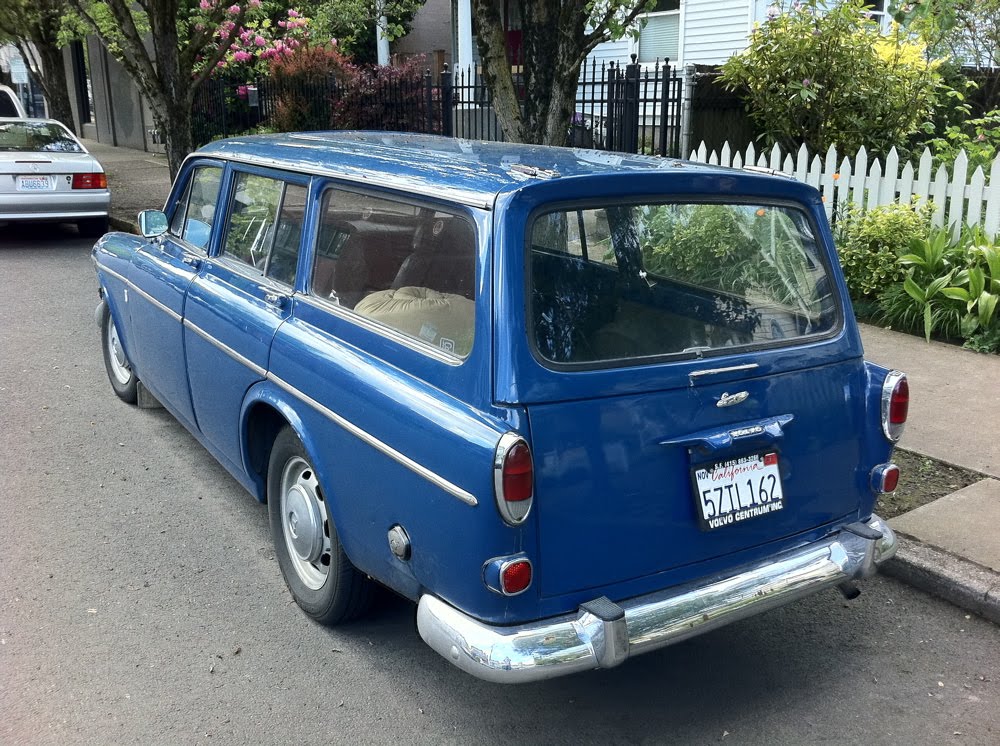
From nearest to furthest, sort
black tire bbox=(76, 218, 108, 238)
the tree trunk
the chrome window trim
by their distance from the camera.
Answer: the chrome window trim → black tire bbox=(76, 218, 108, 238) → the tree trunk

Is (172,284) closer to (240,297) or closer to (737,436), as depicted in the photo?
(240,297)

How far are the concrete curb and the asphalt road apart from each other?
0.17 feet

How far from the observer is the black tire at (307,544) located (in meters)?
3.49

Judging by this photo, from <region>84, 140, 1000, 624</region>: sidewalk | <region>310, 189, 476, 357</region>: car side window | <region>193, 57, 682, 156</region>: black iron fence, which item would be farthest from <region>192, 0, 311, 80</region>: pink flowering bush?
A: <region>310, 189, 476, 357</region>: car side window

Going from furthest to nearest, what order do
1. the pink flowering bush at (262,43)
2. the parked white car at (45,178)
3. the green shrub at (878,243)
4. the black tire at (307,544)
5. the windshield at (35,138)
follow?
the pink flowering bush at (262,43) → the windshield at (35,138) → the parked white car at (45,178) → the green shrub at (878,243) → the black tire at (307,544)

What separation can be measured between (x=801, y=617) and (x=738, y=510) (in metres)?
1.12

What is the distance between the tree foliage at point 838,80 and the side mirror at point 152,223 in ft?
21.1

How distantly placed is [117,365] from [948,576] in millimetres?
4997

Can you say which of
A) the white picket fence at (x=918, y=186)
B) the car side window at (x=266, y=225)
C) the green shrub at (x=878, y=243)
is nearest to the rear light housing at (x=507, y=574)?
the car side window at (x=266, y=225)

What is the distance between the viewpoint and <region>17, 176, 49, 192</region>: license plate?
1152 centimetres

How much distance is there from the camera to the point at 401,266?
10.9 ft

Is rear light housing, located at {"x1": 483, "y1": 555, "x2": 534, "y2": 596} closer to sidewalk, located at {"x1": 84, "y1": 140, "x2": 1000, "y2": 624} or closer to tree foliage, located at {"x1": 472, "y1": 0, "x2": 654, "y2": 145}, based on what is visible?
sidewalk, located at {"x1": 84, "y1": 140, "x2": 1000, "y2": 624}

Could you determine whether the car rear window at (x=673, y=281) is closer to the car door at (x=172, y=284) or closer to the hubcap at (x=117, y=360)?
the car door at (x=172, y=284)

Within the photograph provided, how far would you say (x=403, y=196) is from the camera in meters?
3.21
